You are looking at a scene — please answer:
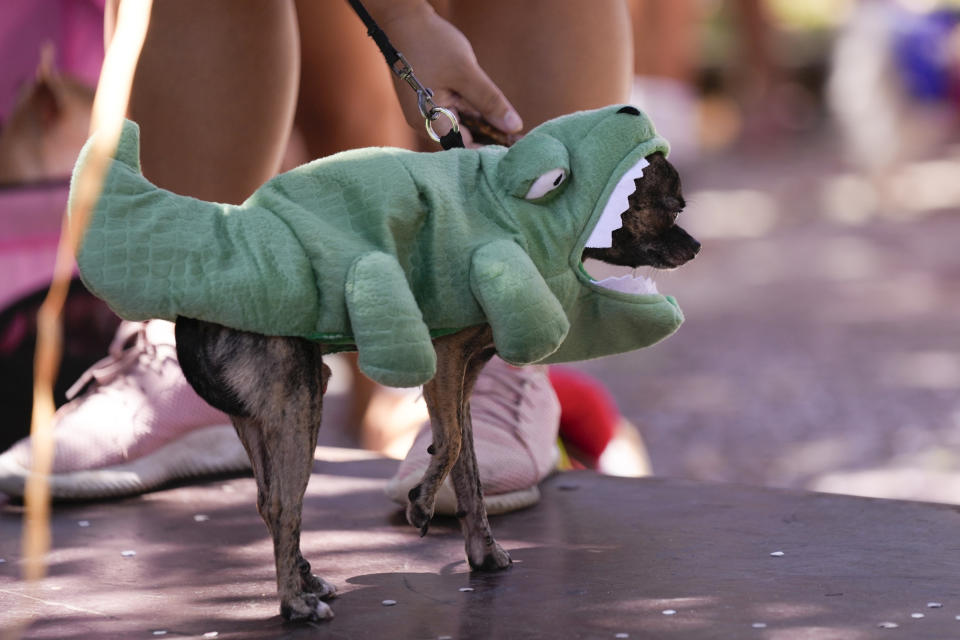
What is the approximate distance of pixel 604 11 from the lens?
228 centimetres

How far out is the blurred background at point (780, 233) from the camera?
3.21 m

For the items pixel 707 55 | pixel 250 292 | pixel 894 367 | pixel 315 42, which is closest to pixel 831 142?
pixel 707 55

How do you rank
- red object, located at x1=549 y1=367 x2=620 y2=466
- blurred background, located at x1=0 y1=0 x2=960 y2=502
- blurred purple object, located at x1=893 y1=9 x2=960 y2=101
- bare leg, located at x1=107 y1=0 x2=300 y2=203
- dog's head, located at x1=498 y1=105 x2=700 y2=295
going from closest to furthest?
dog's head, located at x1=498 y1=105 x2=700 y2=295
bare leg, located at x1=107 y1=0 x2=300 y2=203
red object, located at x1=549 y1=367 x2=620 y2=466
blurred background, located at x1=0 y1=0 x2=960 y2=502
blurred purple object, located at x1=893 y1=9 x2=960 y2=101

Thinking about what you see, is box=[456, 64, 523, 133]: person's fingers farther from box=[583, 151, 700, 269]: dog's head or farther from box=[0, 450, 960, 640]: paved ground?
box=[0, 450, 960, 640]: paved ground

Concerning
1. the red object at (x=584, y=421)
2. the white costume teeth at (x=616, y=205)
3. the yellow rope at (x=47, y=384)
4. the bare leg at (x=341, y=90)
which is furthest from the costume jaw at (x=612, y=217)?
the bare leg at (x=341, y=90)

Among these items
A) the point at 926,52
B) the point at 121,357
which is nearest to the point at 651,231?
the point at 121,357

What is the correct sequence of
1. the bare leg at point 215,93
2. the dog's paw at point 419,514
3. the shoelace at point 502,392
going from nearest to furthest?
1. the dog's paw at point 419,514
2. the bare leg at point 215,93
3. the shoelace at point 502,392

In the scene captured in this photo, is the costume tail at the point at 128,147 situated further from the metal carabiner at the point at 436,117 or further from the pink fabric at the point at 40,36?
the pink fabric at the point at 40,36

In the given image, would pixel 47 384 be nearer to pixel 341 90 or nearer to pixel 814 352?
pixel 341 90

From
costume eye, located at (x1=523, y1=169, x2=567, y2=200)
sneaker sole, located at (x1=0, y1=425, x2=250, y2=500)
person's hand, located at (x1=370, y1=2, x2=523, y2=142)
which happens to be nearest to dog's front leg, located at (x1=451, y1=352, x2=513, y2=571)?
costume eye, located at (x1=523, y1=169, x2=567, y2=200)

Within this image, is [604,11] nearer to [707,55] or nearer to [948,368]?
[948,368]

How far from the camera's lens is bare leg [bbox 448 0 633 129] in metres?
2.28

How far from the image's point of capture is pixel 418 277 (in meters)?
1.57

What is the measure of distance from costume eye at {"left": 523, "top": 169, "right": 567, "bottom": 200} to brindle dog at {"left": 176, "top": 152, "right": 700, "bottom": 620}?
100 mm
